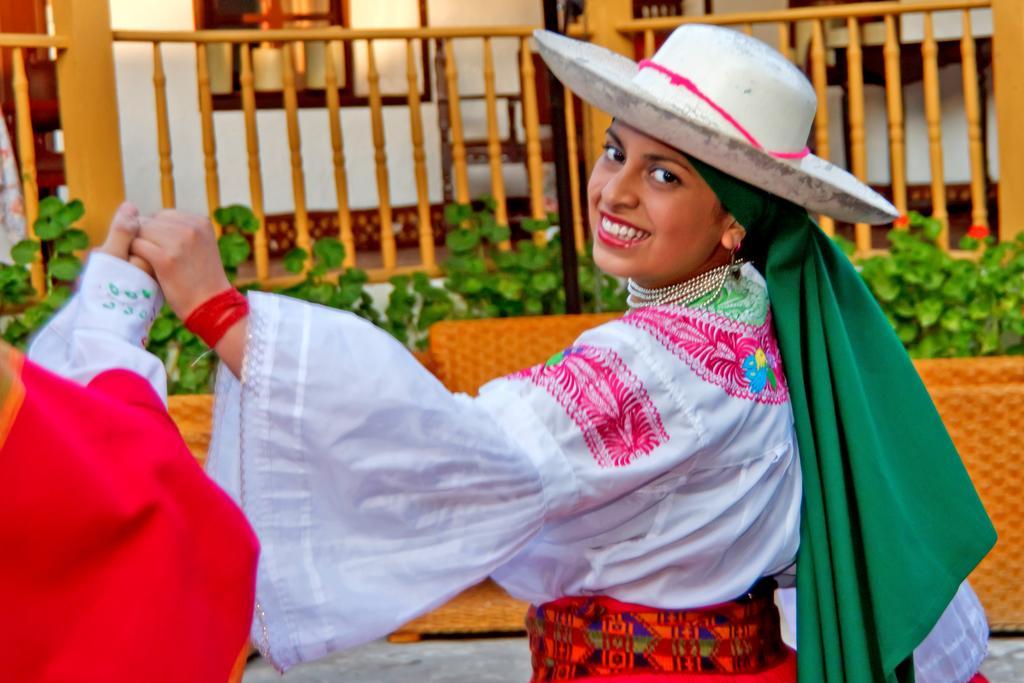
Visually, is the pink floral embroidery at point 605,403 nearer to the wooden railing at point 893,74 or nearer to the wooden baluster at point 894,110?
the wooden railing at point 893,74

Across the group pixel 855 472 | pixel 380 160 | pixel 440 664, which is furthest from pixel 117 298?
pixel 380 160

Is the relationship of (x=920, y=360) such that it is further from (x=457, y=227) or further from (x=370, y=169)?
(x=370, y=169)

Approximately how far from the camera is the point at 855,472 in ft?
6.76

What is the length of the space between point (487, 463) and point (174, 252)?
1.30ft

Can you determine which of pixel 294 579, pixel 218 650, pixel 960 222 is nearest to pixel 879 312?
pixel 294 579

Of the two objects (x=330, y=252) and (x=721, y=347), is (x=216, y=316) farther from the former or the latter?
(x=330, y=252)

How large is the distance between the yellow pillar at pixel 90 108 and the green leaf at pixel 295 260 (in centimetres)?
58

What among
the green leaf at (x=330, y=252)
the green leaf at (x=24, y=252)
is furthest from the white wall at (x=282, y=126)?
the green leaf at (x=24, y=252)

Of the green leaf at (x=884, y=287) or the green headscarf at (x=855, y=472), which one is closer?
the green headscarf at (x=855, y=472)

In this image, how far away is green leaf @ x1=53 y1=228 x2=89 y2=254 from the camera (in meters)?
5.37

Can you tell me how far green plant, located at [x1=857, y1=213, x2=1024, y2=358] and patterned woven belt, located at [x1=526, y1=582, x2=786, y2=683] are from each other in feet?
10.6

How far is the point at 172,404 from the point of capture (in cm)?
445

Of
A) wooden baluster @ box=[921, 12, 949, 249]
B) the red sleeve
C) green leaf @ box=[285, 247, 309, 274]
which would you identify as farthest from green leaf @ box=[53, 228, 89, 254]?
the red sleeve

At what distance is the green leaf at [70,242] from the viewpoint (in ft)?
17.6
